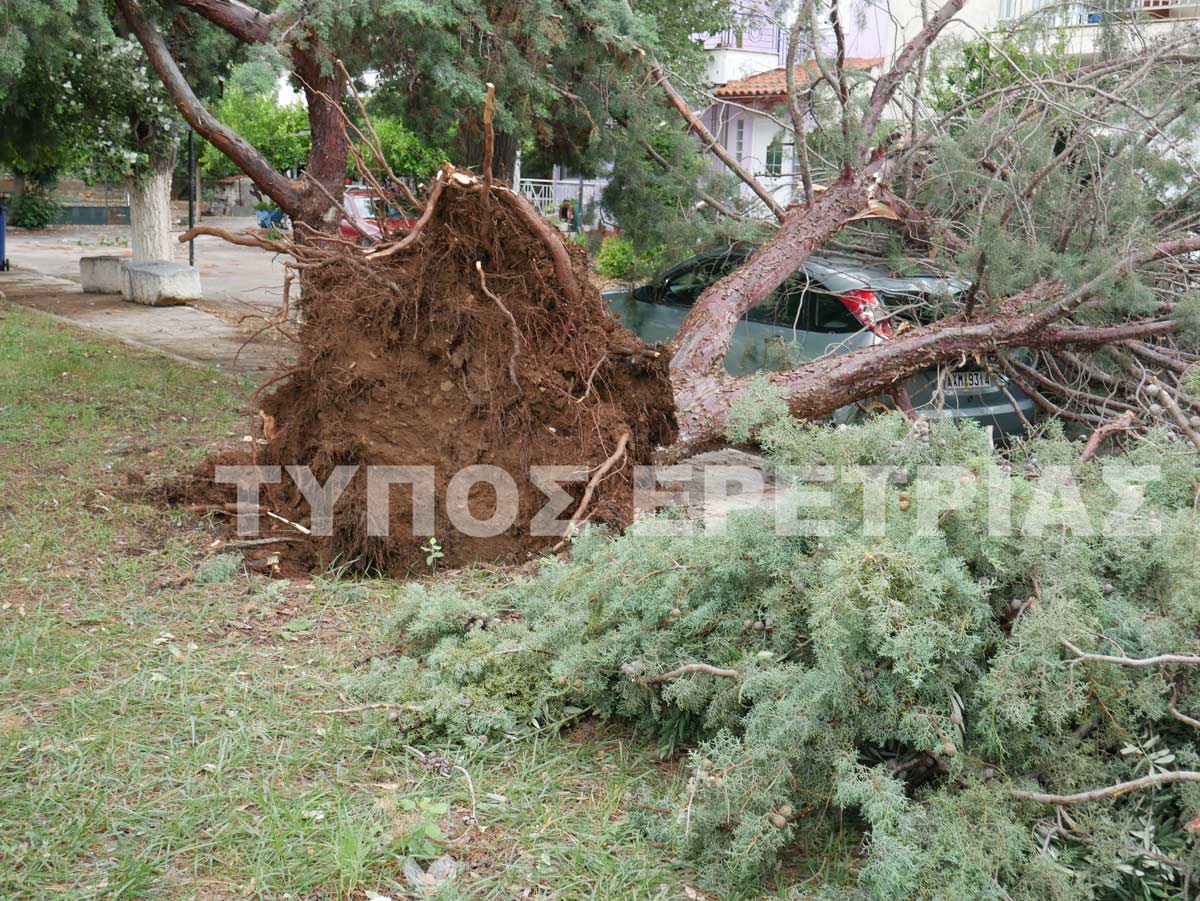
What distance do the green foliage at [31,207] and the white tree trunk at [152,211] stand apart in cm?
1642

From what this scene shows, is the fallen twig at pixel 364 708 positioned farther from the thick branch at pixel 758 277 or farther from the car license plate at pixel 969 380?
A: the car license plate at pixel 969 380

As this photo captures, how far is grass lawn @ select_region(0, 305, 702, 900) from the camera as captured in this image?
2797 millimetres

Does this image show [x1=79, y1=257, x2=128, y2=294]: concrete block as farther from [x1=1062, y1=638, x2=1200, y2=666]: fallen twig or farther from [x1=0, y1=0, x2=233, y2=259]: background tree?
[x1=1062, y1=638, x2=1200, y2=666]: fallen twig

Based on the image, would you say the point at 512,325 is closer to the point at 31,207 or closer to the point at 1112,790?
the point at 1112,790

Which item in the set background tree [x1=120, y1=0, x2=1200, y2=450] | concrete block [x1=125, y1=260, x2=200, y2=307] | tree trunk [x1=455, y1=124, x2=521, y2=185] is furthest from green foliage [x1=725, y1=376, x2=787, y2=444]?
concrete block [x1=125, y1=260, x2=200, y2=307]

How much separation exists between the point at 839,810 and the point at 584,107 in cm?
596

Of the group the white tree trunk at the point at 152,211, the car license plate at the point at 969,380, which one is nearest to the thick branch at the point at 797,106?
the car license plate at the point at 969,380

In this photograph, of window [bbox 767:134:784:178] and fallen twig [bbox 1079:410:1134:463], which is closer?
fallen twig [bbox 1079:410:1134:463]

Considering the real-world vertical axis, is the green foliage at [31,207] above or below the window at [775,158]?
above

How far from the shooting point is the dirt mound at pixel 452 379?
5156 mm

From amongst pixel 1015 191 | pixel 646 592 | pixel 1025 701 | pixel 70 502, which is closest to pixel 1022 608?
pixel 1025 701

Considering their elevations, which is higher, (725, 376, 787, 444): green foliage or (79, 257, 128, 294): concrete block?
(79, 257, 128, 294): concrete block

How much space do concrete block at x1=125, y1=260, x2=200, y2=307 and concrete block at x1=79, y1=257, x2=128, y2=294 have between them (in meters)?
0.39

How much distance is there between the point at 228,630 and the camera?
14.0 ft
